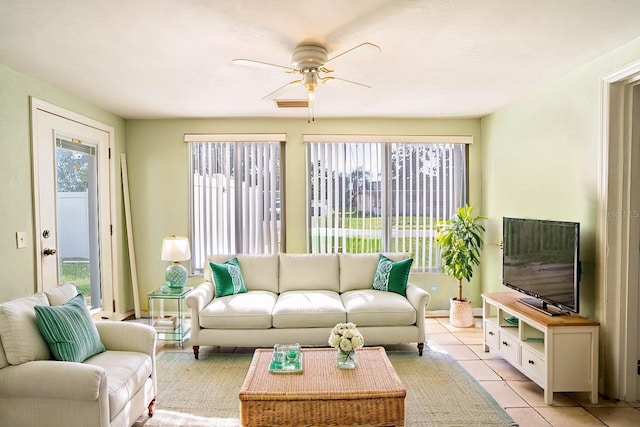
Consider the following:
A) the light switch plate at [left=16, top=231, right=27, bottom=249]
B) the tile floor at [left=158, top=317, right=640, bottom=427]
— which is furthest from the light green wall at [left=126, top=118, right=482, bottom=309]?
the light switch plate at [left=16, top=231, right=27, bottom=249]

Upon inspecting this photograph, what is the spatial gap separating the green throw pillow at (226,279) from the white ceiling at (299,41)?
1.70 m

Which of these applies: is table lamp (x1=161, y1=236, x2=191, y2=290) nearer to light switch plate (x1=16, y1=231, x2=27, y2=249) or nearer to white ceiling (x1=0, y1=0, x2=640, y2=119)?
light switch plate (x1=16, y1=231, x2=27, y2=249)

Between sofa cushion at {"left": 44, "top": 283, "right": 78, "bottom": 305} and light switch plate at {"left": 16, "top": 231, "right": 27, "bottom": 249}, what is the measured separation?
0.62 metres

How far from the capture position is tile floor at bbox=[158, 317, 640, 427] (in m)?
2.56

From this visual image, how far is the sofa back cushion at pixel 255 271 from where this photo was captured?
426 centimetres

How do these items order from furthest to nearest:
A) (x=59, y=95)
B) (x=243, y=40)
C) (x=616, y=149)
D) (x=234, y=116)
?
(x=234, y=116), (x=59, y=95), (x=616, y=149), (x=243, y=40)

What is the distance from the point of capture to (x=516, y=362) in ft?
10.3

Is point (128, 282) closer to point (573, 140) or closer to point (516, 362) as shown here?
point (516, 362)

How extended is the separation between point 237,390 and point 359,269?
1.86 meters

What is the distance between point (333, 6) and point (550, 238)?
2.38 meters

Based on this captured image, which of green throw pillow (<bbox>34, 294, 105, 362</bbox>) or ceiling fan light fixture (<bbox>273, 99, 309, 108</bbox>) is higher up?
ceiling fan light fixture (<bbox>273, 99, 309, 108</bbox>)

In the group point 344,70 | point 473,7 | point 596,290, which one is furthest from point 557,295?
point 344,70

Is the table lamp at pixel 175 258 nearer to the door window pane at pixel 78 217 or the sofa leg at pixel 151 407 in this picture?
the door window pane at pixel 78 217

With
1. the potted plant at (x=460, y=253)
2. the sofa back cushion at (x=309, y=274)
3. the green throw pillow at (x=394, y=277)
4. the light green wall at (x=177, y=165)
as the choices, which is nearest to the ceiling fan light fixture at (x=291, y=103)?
the light green wall at (x=177, y=165)
